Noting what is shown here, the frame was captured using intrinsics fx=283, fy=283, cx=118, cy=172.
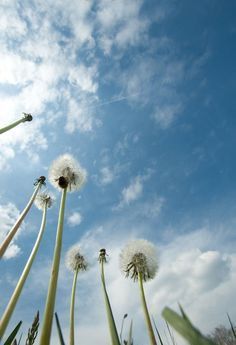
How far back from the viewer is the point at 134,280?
5957mm

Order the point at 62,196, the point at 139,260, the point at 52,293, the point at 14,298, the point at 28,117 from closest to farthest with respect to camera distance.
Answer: the point at 52,293
the point at 14,298
the point at 62,196
the point at 139,260
the point at 28,117

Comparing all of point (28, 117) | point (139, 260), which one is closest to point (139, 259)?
point (139, 260)

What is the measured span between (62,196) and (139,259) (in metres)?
2.43

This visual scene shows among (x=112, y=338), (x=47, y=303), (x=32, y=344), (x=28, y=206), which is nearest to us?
(x=112, y=338)

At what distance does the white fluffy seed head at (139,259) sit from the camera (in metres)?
5.86

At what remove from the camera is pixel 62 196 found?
4.49 m

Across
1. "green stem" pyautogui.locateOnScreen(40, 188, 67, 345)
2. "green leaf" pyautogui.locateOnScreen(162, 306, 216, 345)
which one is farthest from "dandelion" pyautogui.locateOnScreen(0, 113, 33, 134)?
"green leaf" pyautogui.locateOnScreen(162, 306, 216, 345)

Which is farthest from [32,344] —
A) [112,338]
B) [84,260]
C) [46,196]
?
[84,260]

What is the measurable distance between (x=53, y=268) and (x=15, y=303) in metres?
0.74

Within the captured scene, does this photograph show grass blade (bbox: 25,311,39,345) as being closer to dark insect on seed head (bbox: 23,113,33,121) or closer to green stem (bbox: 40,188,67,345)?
green stem (bbox: 40,188,67,345)

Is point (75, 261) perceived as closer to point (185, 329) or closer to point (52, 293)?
point (52, 293)

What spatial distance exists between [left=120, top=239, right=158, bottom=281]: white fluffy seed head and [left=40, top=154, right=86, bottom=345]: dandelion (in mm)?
1869

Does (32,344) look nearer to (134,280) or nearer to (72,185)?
(134,280)

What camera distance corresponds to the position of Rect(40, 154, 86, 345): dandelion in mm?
2334
